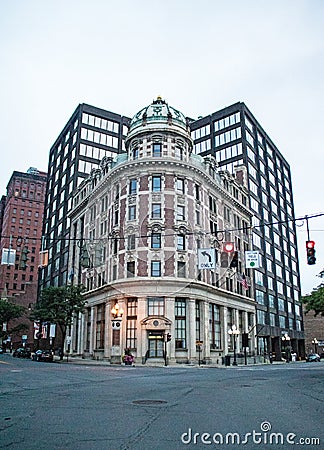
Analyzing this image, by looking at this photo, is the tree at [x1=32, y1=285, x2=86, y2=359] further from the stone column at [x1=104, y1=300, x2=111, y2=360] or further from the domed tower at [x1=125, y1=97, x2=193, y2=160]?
the domed tower at [x1=125, y1=97, x2=193, y2=160]

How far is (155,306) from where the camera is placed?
1857 inches

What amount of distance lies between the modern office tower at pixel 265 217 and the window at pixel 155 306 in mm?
24662

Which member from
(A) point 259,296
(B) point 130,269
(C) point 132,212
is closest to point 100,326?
(B) point 130,269

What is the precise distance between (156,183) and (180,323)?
16.5m

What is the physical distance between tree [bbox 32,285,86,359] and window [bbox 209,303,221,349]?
51.7ft

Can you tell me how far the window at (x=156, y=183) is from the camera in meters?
51.3

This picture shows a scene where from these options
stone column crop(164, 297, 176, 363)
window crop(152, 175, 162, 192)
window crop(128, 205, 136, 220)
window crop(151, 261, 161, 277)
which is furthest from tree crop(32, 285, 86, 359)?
window crop(152, 175, 162, 192)

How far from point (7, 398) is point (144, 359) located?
111ft

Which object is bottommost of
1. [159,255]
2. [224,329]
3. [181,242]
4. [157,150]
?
[224,329]

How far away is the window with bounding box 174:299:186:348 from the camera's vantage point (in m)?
46.9

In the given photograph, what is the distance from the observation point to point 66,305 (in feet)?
170

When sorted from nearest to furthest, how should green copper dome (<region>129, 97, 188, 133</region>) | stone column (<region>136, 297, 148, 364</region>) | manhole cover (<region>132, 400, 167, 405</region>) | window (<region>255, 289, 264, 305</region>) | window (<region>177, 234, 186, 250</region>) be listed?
manhole cover (<region>132, 400, 167, 405</region>), stone column (<region>136, 297, 148, 364</region>), window (<region>177, 234, 186, 250</region>), green copper dome (<region>129, 97, 188, 133</region>), window (<region>255, 289, 264, 305</region>)

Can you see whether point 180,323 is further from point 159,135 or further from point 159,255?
point 159,135

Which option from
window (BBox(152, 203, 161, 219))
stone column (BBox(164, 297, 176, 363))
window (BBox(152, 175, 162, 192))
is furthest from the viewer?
window (BBox(152, 175, 162, 192))
